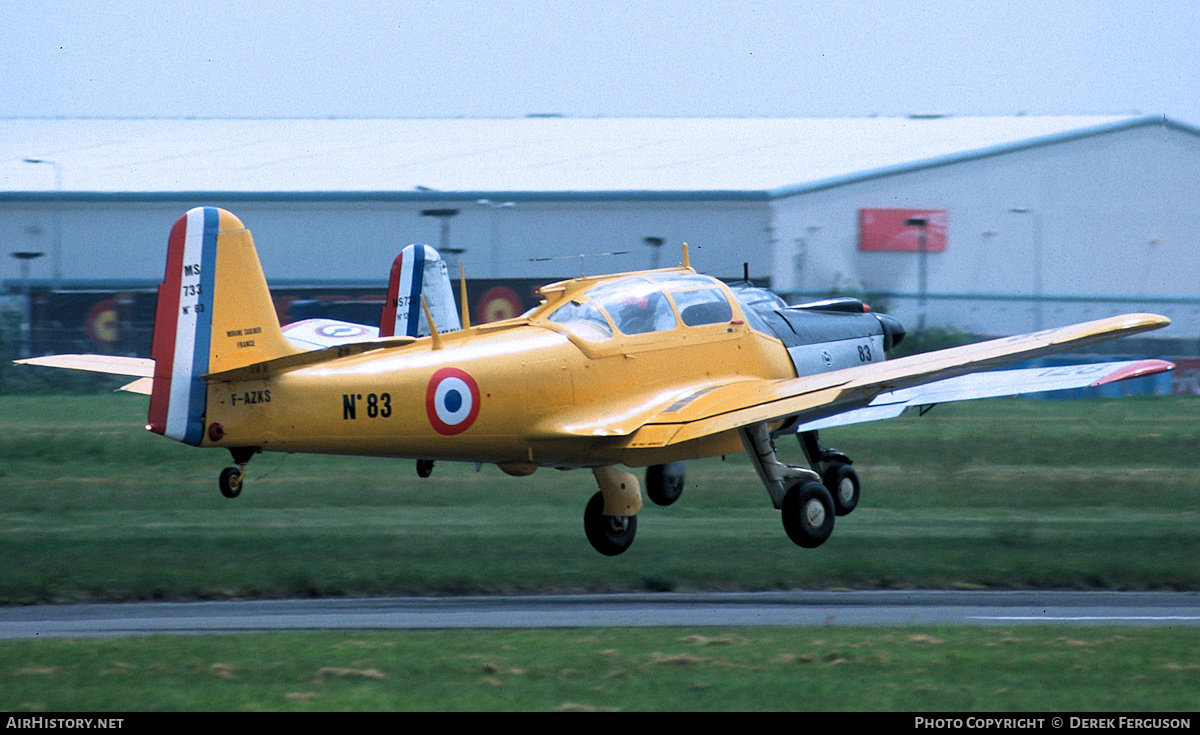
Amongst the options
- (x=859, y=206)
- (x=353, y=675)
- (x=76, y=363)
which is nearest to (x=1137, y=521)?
(x=353, y=675)

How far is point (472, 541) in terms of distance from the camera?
18.4 meters

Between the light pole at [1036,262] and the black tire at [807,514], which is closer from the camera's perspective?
the black tire at [807,514]

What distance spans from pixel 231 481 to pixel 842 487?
25.8 ft

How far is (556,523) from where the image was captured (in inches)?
757

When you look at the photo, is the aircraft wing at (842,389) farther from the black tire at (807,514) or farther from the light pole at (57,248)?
the light pole at (57,248)

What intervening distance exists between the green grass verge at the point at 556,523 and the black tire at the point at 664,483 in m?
0.59

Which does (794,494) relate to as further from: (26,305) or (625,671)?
(26,305)

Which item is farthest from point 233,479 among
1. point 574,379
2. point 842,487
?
point 842,487

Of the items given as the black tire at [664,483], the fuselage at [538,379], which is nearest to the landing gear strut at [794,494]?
the fuselage at [538,379]

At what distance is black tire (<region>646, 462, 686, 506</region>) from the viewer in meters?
18.1

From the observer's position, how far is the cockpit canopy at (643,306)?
600 inches

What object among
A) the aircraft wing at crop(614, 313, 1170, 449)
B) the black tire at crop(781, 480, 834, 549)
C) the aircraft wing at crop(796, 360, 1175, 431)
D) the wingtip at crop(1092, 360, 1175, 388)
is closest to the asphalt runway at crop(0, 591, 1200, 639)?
the black tire at crop(781, 480, 834, 549)

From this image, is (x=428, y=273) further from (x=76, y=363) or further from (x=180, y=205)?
(x=180, y=205)

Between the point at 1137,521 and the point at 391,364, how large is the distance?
458 inches
